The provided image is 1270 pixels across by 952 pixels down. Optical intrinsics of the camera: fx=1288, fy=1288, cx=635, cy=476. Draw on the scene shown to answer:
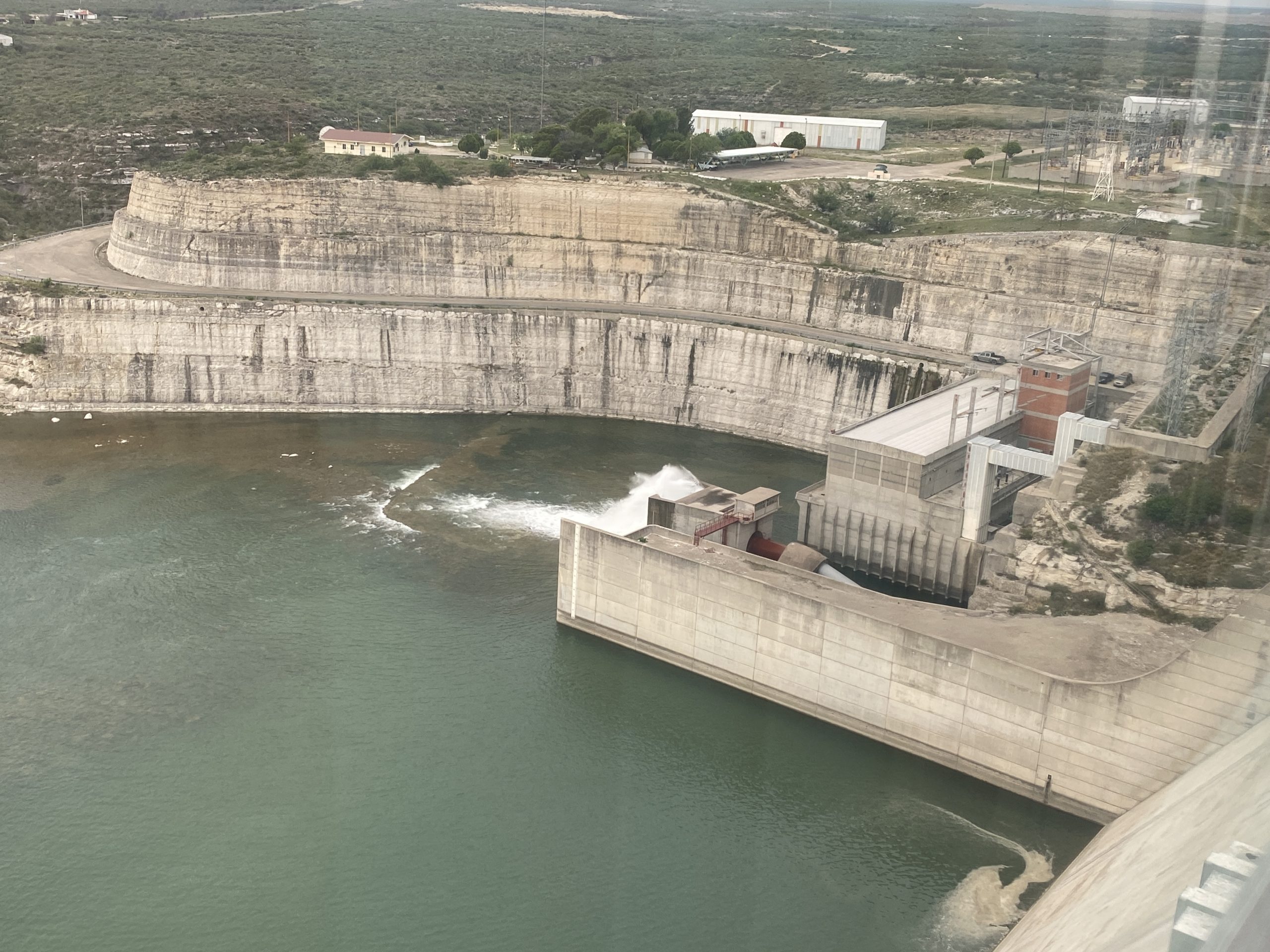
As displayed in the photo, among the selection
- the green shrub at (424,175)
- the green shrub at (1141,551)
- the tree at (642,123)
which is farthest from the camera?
the tree at (642,123)

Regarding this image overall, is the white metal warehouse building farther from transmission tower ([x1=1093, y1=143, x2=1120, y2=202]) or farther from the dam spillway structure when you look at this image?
the dam spillway structure

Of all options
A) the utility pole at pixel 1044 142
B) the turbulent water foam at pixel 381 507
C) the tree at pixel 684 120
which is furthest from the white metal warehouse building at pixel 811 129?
the turbulent water foam at pixel 381 507

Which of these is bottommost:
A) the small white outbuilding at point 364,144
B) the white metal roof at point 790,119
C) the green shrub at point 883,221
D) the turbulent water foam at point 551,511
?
the turbulent water foam at point 551,511

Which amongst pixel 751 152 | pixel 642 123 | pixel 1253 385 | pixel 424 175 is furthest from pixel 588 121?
pixel 1253 385

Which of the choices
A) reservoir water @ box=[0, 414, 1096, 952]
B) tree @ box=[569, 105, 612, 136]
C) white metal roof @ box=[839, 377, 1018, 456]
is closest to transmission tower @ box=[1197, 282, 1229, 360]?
white metal roof @ box=[839, 377, 1018, 456]

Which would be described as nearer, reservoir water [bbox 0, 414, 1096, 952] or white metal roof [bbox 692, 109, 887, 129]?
reservoir water [bbox 0, 414, 1096, 952]

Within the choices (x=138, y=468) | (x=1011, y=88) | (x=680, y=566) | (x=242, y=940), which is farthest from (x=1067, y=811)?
(x=1011, y=88)

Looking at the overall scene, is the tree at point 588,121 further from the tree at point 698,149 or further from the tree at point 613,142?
the tree at point 698,149
